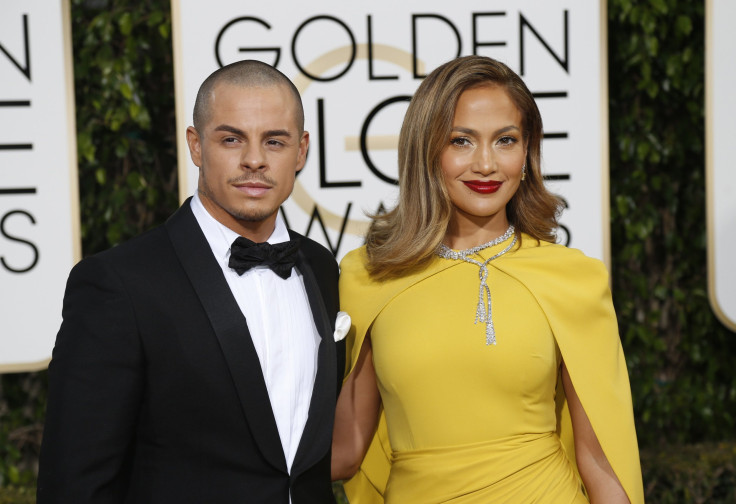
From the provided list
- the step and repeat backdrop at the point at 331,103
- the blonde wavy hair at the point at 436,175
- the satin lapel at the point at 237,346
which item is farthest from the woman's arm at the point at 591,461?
the step and repeat backdrop at the point at 331,103

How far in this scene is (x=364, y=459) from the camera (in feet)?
7.77

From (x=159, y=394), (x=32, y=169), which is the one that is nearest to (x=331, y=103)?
(x=32, y=169)

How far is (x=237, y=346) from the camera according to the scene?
6.03 ft

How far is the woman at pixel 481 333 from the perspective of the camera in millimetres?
2082

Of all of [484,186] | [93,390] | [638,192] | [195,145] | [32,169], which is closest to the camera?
[93,390]

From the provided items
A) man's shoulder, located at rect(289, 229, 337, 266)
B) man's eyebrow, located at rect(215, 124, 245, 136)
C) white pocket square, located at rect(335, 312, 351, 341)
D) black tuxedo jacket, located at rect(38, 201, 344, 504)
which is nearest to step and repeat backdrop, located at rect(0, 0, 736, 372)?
man's shoulder, located at rect(289, 229, 337, 266)

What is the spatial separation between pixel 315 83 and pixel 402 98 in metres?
0.35

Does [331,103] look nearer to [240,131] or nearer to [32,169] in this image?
[32,169]

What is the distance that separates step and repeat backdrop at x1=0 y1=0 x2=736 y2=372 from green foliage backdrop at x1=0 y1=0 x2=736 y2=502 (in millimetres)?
349

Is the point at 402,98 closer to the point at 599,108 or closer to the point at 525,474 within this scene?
the point at 599,108

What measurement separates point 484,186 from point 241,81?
0.65 m

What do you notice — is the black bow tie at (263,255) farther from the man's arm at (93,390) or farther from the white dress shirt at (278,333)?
the man's arm at (93,390)

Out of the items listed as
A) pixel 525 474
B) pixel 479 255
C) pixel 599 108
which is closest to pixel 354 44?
pixel 599 108

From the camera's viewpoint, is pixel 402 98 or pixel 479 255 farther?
pixel 402 98
